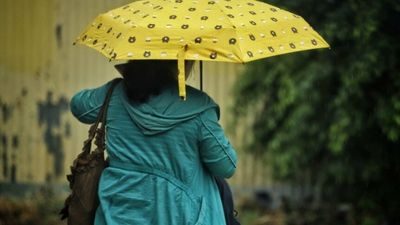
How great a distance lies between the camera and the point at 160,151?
344cm

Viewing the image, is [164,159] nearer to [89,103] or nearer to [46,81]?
[89,103]

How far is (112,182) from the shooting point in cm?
352

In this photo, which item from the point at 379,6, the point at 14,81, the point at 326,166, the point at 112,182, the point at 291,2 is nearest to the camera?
the point at 112,182

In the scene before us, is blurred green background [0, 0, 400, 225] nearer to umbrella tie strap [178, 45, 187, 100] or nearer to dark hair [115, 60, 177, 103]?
dark hair [115, 60, 177, 103]

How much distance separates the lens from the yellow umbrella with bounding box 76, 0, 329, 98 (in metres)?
3.27

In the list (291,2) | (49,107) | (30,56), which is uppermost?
(291,2)

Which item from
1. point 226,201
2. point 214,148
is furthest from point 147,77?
point 226,201

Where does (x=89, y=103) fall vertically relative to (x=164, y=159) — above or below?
above

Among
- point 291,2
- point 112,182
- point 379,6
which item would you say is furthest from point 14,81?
point 112,182

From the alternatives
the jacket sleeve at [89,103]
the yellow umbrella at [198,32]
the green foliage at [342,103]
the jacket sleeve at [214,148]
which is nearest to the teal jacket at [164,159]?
the jacket sleeve at [214,148]

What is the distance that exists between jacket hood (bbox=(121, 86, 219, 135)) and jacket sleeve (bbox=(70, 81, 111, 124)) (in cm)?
20

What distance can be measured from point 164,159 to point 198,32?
1.96ft

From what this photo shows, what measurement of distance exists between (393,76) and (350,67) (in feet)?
1.15

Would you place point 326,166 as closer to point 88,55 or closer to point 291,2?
point 291,2
